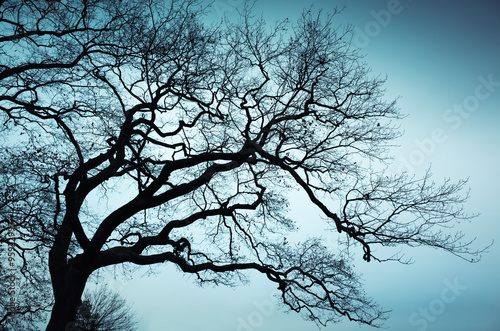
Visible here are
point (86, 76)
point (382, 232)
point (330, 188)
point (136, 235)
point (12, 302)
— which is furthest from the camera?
→ point (12, 302)

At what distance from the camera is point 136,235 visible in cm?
1018

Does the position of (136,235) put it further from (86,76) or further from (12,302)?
(12,302)

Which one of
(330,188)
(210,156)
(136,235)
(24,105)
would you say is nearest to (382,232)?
(330,188)

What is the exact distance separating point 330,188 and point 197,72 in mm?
4132

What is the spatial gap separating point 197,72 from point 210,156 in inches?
85.3

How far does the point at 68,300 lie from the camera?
304 inches

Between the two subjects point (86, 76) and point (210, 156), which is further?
point (86, 76)

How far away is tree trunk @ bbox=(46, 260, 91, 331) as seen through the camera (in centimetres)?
757

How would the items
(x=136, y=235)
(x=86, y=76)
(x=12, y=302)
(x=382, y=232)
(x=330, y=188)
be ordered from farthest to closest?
(x=12, y=302) < (x=136, y=235) < (x=86, y=76) < (x=330, y=188) < (x=382, y=232)

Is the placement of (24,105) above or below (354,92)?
above

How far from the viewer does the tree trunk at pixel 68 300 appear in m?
7.57

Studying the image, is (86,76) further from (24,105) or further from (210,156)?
(210,156)

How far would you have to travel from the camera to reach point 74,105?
9.76 metres

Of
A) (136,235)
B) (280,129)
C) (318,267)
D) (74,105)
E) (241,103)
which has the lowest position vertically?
(318,267)
